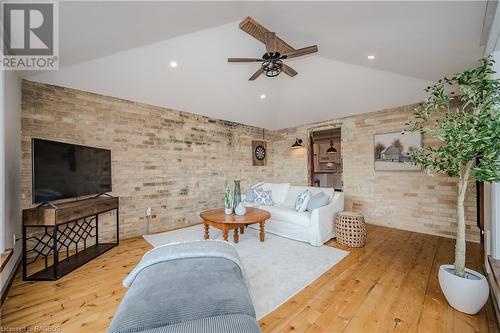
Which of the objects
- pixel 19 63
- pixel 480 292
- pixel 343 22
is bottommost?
pixel 480 292

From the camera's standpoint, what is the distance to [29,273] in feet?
8.01

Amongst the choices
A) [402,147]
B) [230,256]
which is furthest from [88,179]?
[402,147]

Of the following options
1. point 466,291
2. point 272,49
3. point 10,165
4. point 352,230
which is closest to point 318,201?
point 352,230

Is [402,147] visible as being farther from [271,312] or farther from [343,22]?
[271,312]

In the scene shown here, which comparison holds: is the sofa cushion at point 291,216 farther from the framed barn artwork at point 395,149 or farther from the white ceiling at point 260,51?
the white ceiling at point 260,51

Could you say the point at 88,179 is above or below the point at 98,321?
above

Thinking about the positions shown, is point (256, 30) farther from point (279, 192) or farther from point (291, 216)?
point (279, 192)

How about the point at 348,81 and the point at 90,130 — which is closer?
the point at 90,130

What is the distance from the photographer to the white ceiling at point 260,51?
193 centimetres

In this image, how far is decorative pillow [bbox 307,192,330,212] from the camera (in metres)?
3.54

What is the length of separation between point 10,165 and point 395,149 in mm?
6201

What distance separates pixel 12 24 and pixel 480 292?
4.61 meters

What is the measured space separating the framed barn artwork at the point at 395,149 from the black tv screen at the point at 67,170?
5.40 m

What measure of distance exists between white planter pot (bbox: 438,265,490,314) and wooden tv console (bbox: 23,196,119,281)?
403cm
